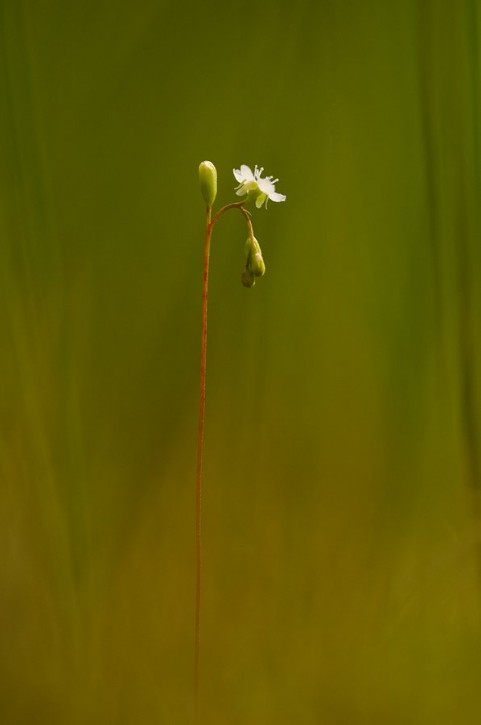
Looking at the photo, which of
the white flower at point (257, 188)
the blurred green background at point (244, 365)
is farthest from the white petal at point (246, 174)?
the blurred green background at point (244, 365)

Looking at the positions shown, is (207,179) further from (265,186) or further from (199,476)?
(199,476)

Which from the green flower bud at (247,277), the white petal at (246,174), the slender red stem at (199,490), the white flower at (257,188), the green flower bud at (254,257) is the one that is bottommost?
the slender red stem at (199,490)

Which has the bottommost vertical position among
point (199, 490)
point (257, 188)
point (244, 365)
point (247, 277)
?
point (199, 490)

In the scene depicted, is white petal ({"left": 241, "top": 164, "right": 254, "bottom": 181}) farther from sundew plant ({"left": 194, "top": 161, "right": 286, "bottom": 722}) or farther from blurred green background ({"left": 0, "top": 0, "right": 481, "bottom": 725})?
blurred green background ({"left": 0, "top": 0, "right": 481, "bottom": 725})

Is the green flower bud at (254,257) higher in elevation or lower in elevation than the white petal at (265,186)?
lower

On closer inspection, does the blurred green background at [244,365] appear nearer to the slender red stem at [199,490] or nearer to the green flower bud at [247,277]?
the slender red stem at [199,490]

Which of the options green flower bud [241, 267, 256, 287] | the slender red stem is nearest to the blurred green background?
the slender red stem

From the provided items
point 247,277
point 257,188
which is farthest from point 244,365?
point 257,188

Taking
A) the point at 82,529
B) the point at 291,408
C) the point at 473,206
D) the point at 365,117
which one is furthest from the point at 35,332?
the point at 473,206
